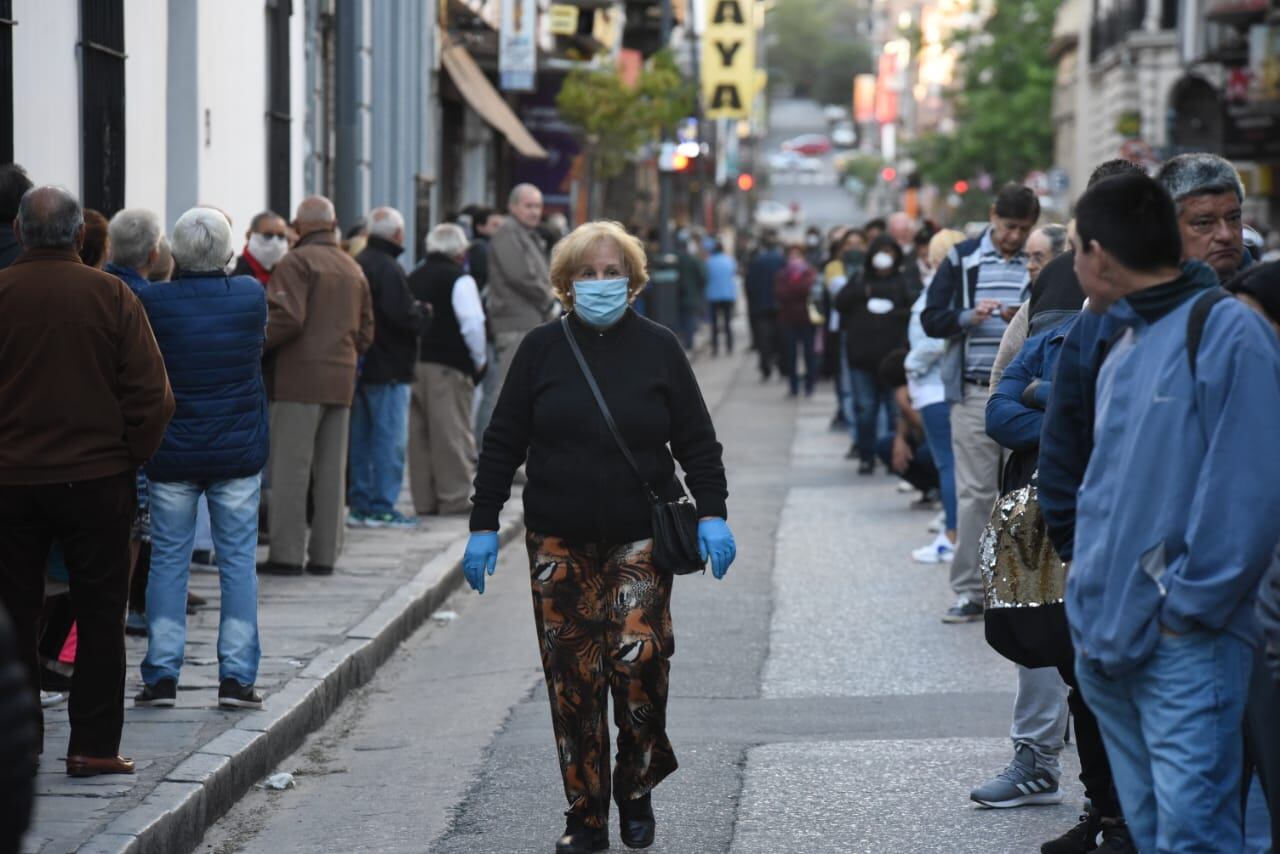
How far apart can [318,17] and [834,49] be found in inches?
6775

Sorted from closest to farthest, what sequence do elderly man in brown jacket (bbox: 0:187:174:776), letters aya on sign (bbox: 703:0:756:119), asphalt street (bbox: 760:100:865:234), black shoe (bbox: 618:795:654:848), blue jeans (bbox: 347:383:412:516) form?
black shoe (bbox: 618:795:654:848) → elderly man in brown jacket (bbox: 0:187:174:776) → blue jeans (bbox: 347:383:412:516) → letters aya on sign (bbox: 703:0:756:119) → asphalt street (bbox: 760:100:865:234)

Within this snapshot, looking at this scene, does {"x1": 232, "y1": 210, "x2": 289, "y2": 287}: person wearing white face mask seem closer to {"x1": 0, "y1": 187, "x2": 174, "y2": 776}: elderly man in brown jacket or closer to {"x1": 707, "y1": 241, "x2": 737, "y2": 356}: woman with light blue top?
{"x1": 0, "y1": 187, "x2": 174, "y2": 776}: elderly man in brown jacket

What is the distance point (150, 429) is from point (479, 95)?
2073cm

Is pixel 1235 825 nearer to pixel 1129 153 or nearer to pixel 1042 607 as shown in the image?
pixel 1042 607

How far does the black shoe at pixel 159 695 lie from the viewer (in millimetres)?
8336

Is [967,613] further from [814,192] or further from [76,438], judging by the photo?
[814,192]

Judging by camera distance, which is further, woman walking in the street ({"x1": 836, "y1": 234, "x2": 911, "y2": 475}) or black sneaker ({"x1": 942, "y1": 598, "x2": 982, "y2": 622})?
woman walking in the street ({"x1": 836, "y1": 234, "x2": 911, "y2": 475})

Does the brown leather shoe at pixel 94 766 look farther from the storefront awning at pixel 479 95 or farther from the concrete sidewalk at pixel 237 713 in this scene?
the storefront awning at pixel 479 95

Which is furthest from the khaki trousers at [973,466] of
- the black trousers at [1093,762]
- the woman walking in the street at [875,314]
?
the woman walking in the street at [875,314]

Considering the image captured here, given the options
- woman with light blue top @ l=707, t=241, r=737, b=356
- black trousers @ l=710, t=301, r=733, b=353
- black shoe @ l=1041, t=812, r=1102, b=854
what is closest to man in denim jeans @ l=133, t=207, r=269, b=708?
black shoe @ l=1041, t=812, r=1102, b=854

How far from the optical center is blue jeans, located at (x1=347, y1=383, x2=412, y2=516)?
1425 centimetres

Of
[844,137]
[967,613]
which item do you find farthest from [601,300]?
[844,137]

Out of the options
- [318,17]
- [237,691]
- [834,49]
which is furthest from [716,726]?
[834,49]

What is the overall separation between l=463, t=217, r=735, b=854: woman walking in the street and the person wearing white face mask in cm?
603
